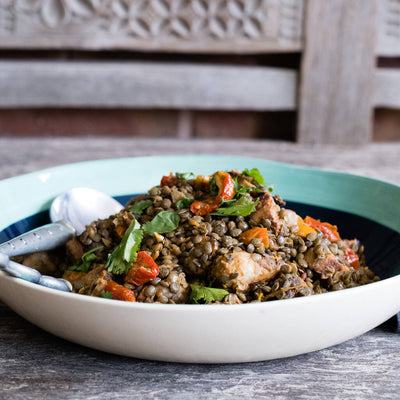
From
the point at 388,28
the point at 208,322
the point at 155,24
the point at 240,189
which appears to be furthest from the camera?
the point at 388,28

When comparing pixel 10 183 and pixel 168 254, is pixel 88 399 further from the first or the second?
pixel 10 183

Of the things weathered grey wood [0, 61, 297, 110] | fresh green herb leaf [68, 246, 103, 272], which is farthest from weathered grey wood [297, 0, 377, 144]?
fresh green herb leaf [68, 246, 103, 272]

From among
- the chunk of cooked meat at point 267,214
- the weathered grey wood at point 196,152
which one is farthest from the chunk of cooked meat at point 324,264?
the weathered grey wood at point 196,152

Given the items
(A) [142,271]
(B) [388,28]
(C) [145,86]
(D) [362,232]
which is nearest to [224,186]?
(A) [142,271]

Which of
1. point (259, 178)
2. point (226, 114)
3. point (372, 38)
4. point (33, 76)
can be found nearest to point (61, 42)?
point (33, 76)

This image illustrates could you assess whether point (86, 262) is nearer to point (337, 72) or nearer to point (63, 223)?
point (63, 223)

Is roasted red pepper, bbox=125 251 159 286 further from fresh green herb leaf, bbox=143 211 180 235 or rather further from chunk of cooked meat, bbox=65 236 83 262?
chunk of cooked meat, bbox=65 236 83 262
